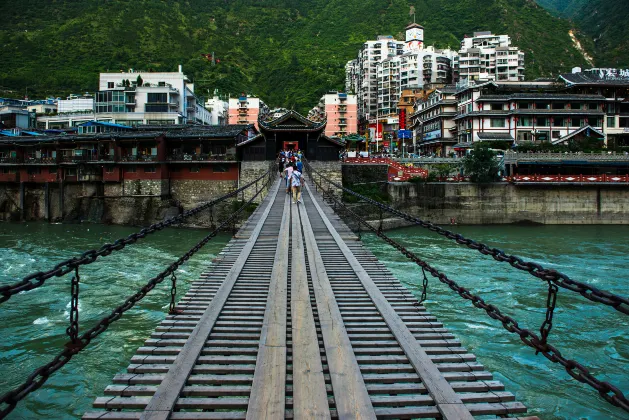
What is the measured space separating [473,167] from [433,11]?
268 feet

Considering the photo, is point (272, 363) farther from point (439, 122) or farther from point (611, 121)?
point (439, 122)

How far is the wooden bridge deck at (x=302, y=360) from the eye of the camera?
3711mm

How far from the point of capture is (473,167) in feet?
120

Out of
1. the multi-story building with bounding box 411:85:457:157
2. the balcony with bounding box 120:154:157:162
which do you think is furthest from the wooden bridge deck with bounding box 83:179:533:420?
the multi-story building with bounding box 411:85:457:157

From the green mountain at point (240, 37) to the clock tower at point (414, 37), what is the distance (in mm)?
5859

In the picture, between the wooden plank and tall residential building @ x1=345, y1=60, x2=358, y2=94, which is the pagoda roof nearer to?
the wooden plank

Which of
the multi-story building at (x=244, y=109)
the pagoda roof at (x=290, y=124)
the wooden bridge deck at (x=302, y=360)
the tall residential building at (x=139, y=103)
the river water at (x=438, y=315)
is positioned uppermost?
the multi-story building at (x=244, y=109)

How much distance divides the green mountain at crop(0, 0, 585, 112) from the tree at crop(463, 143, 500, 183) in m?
47.5

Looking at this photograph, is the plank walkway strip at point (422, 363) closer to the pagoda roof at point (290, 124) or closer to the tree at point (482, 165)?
the pagoda roof at point (290, 124)

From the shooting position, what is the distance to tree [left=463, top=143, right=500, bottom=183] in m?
36.1

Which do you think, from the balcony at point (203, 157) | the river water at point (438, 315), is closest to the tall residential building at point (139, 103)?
the balcony at point (203, 157)

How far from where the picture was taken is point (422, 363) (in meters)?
4.42

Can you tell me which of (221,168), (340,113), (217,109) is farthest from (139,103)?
(340,113)

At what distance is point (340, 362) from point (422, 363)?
0.76 m
